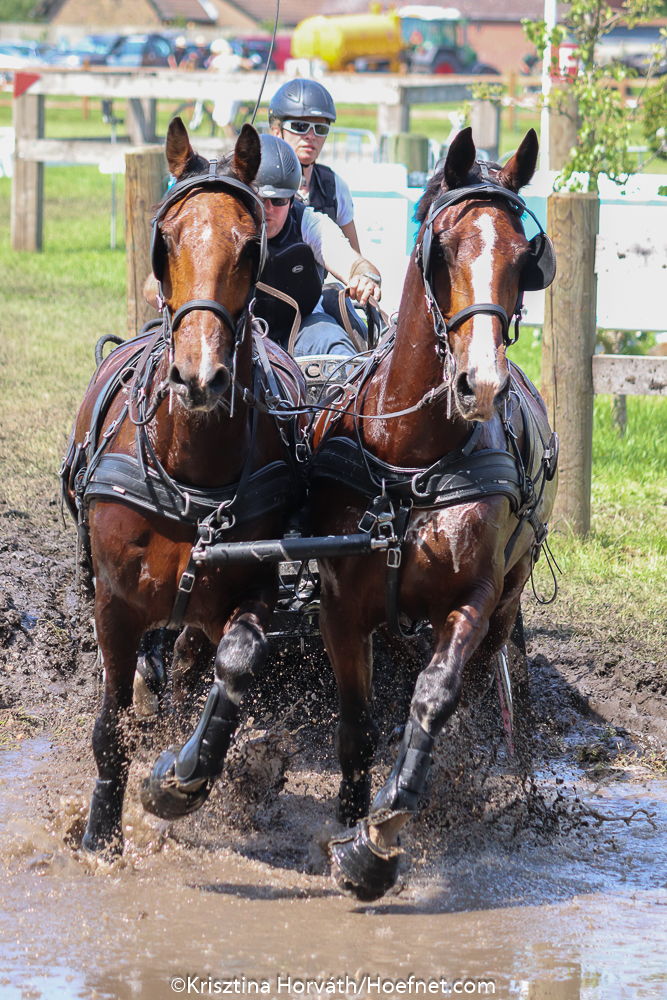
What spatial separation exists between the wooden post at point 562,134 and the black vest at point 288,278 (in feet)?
17.2

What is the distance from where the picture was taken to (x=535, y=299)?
720 centimetres

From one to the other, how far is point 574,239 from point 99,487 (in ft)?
11.4

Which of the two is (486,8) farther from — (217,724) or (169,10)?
(217,724)

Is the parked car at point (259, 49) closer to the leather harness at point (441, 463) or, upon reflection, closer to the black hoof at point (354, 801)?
the leather harness at point (441, 463)

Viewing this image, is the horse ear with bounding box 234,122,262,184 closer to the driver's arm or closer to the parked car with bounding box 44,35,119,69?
the driver's arm

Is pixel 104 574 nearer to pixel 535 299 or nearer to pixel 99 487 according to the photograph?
pixel 99 487

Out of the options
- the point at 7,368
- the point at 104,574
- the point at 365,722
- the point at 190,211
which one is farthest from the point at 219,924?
the point at 7,368

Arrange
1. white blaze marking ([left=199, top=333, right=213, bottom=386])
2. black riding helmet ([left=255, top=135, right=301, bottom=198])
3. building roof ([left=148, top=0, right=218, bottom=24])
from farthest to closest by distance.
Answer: building roof ([left=148, top=0, right=218, bottom=24]) → black riding helmet ([left=255, top=135, right=301, bottom=198]) → white blaze marking ([left=199, top=333, right=213, bottom=386])

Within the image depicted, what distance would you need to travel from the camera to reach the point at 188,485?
11.1 ft

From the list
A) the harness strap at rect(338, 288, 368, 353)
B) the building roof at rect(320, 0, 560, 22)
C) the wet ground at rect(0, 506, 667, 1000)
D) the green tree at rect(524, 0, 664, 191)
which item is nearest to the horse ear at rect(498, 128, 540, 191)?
the harness strap at rect(338, 288, 368, 353)

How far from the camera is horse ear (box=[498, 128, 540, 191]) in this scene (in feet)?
10.7

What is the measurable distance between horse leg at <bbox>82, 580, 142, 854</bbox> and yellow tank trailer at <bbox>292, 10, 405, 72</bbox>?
115 ft

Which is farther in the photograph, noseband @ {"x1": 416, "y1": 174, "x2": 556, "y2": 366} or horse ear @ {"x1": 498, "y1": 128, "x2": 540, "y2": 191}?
horse ear @ {"x1": 498, "y1": 128, "x2": 540, "y2": 191}

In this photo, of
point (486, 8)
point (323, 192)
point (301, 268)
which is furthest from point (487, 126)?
point (486, 8)
